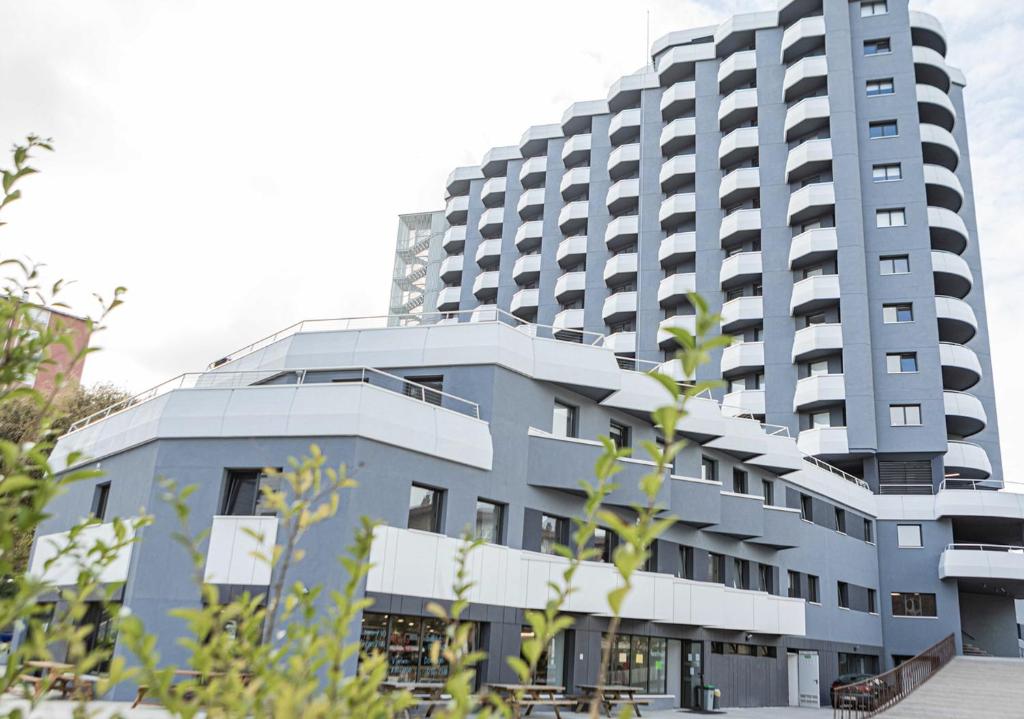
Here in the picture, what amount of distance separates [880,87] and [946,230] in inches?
410

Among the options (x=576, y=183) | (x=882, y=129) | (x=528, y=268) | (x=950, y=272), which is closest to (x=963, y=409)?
(x=950, y=272)

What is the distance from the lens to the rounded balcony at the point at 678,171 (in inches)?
2229

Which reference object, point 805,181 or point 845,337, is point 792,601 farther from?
point 805,181

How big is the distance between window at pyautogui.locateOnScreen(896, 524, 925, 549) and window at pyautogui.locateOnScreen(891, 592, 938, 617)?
2.44 metres

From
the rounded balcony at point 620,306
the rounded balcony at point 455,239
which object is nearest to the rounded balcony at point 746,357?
the rounded balcony at point 620,306

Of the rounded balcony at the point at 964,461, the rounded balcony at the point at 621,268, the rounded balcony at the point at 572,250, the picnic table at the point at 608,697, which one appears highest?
the rounded balcony at the point at 572,250

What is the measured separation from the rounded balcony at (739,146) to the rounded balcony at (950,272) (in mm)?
13552

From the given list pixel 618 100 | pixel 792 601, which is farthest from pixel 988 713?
pixel 618 100

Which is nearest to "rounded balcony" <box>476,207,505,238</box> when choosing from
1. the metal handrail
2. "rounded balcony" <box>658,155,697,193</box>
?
"rounded balcony" <box>658,155,697,193</box>

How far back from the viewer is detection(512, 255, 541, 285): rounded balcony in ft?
217

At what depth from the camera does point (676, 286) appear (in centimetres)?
5344

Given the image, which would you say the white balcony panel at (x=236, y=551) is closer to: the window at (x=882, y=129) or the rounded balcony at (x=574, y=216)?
the window at (x=882, y=129)

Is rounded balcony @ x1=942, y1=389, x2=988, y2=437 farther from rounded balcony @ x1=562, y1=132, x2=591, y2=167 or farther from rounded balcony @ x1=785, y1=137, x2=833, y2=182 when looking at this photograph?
rounded balcony @ x1=562, y1=132, x2=591, y2=167

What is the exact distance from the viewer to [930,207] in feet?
157
